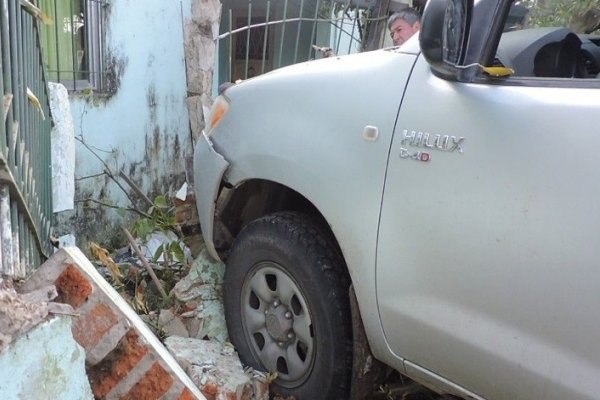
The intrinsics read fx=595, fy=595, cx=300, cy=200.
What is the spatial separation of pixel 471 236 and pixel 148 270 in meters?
2.26

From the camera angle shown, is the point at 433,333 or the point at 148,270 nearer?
the point at 433,333

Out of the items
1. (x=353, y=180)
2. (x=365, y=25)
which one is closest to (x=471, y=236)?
(x=353, y=180)

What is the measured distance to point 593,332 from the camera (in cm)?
157

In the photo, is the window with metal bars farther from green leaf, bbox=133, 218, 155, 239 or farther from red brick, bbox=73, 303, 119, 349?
red brick, bbox=73, 303, 119, 349

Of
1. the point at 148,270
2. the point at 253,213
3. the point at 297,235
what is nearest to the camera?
the point at 297,235

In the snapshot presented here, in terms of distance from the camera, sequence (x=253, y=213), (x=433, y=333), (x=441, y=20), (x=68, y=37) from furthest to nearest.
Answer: (x=68, y=37), (x=253, y=213), (x=433, y=333), (x=441, y=20)

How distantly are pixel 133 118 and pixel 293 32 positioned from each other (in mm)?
3251

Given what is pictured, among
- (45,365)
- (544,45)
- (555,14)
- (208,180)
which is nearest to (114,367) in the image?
(45,365)

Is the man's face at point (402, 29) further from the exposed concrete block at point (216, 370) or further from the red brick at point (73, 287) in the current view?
the red brick at point (73, 287)

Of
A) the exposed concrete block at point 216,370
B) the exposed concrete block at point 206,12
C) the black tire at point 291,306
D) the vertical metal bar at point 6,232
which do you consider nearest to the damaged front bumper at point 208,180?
the black tire at point 291,306

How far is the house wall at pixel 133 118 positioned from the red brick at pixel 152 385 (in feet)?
8.35

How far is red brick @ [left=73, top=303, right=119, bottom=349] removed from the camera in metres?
1.77

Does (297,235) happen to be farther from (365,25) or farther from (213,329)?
(365,25)

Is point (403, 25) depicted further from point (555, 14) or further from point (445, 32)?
point (445, 32)
